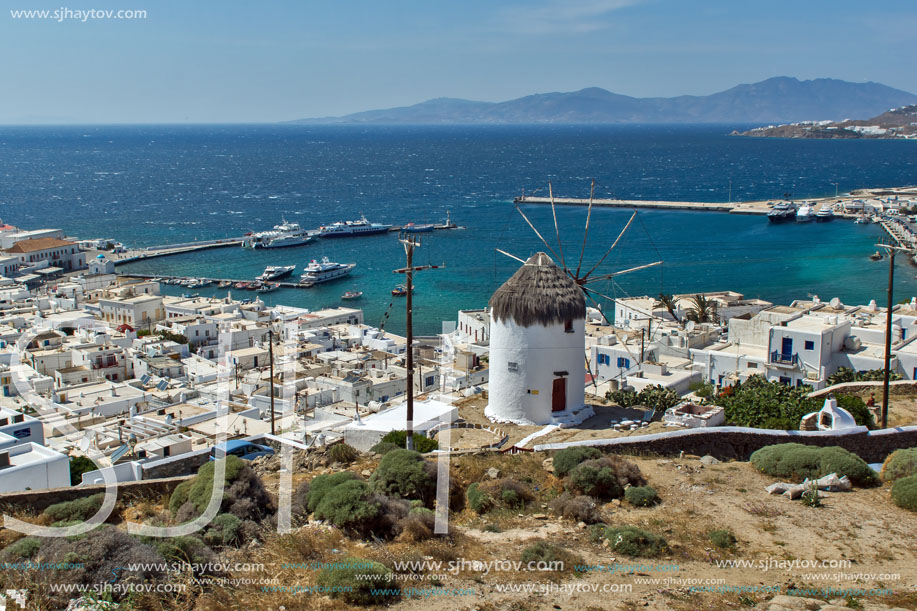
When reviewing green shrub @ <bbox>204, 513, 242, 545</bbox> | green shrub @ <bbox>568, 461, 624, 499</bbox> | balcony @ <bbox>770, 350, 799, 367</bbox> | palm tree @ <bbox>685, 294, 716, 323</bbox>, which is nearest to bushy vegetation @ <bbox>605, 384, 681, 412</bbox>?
balcony @ <bbox>770, 350, 799, 367</bbox>

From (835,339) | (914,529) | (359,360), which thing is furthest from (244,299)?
(914,529)

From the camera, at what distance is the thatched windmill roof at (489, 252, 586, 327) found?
19734 millimetres

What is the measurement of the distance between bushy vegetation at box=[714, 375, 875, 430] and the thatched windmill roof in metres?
4.74

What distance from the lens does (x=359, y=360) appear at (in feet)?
146

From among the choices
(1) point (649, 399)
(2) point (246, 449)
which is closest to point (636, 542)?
(1) point (649, 399)

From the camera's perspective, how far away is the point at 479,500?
14281mm

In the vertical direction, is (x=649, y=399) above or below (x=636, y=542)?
below

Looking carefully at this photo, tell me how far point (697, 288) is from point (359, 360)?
Answer: 41157mm

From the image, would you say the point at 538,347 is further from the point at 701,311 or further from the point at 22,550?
the point at 701,311

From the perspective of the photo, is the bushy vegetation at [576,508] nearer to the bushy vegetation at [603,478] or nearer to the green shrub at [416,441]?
the bushy vegetation at [603,478]

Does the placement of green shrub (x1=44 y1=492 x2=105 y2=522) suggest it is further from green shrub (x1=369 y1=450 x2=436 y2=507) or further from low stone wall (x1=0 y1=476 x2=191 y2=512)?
green shrub (x1=369 y1=450 x2=436 y2=507)

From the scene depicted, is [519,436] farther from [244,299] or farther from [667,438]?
[244,299]

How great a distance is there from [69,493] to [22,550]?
3975 millimetres

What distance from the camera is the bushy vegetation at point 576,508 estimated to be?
1352cm
